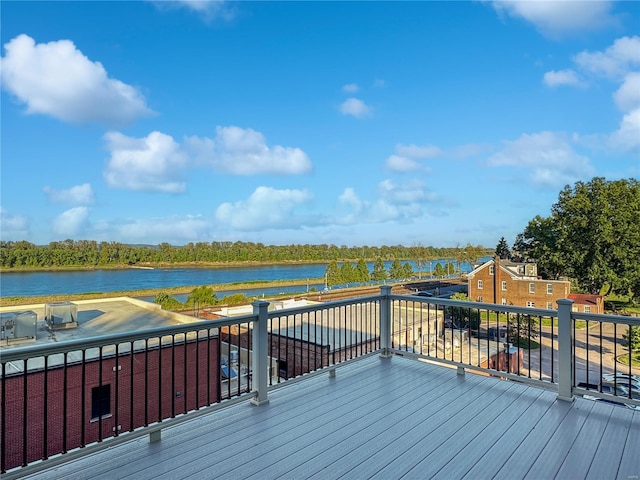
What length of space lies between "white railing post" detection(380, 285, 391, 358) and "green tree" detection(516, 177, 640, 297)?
2565 cm

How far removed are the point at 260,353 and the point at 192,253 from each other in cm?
5322

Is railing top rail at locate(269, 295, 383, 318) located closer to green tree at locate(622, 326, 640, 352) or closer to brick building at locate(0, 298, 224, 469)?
brick building at locate(0, 298, 224, 469)

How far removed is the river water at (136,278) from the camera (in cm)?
3466

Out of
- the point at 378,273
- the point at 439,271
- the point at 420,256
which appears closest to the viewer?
the point at 378,273

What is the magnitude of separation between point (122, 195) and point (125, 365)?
45.2 meters

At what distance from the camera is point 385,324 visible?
473 cm

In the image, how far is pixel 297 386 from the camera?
3.80 metres

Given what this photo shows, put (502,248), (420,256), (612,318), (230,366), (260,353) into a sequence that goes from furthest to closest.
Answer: (420,256), (502,248), (230,366), (260,353), (612,318)

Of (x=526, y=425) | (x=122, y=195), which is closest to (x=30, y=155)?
(x=122, y=195)

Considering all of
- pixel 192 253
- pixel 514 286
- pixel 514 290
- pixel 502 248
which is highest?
pixel 502 248

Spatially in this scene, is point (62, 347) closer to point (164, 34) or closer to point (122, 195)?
point (164, 34)

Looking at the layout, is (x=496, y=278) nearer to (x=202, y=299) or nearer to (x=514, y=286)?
(x=514, y=286)

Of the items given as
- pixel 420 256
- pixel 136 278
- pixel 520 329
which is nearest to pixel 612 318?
pixel 520 329

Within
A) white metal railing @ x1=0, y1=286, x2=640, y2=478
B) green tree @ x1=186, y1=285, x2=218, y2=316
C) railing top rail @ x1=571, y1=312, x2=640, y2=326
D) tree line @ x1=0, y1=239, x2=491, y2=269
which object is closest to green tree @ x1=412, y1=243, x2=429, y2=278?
tree line @ x1=0, y1=239, x2=491, y2=269
